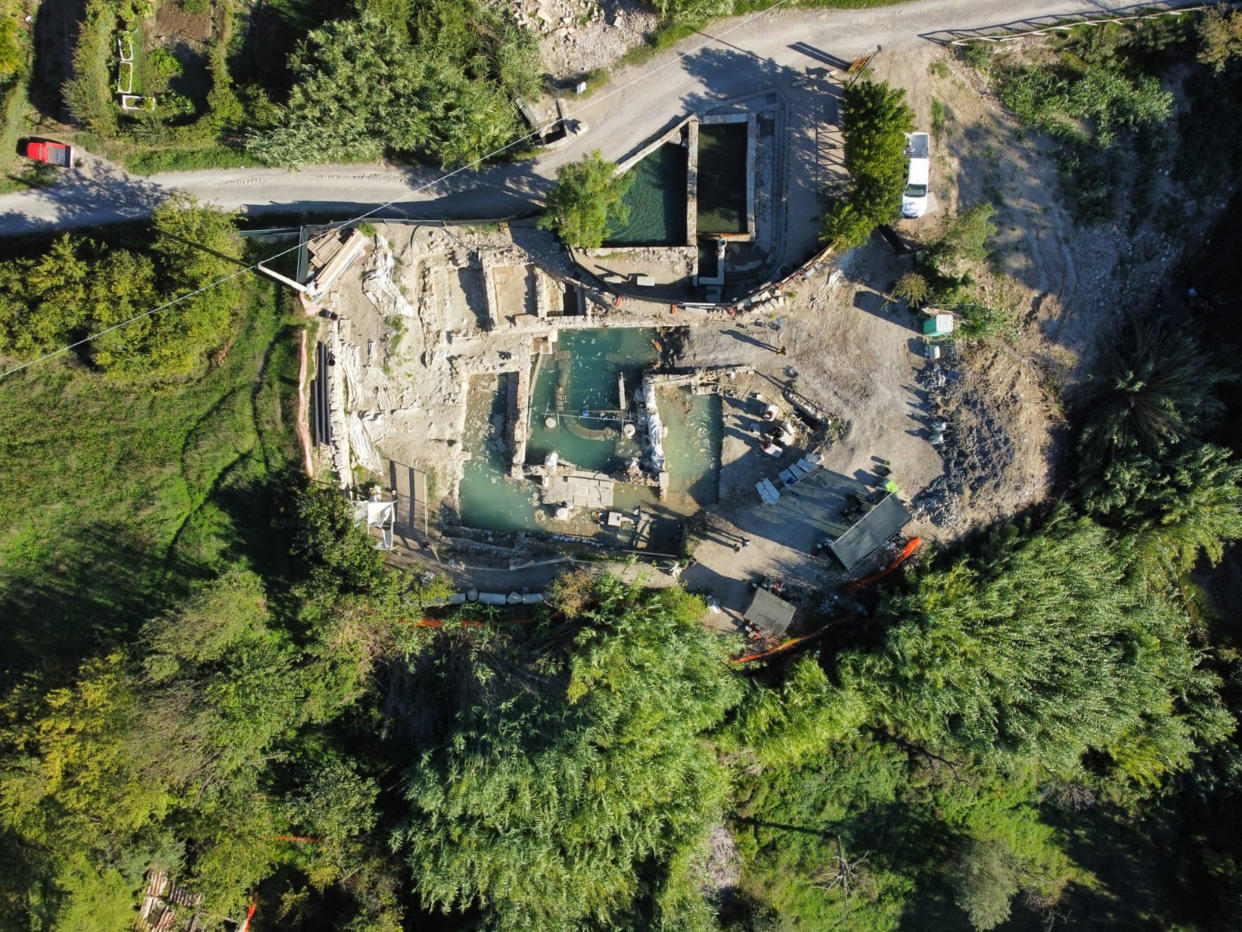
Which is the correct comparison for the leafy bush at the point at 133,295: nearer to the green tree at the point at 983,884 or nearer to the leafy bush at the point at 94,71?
the leafy bush at the point at 94,71

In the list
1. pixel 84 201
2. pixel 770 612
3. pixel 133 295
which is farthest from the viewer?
pixel 84 201

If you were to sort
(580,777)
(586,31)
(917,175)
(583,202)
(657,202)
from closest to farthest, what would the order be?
(580,777), (583,202), (917,175), (586,31), (657,202)

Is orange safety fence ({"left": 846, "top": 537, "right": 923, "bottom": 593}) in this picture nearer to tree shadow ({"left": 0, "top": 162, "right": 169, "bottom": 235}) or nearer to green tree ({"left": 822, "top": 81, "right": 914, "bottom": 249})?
green tree ({"left": 822, "top": 81, "right": 914, "bottom": 249})

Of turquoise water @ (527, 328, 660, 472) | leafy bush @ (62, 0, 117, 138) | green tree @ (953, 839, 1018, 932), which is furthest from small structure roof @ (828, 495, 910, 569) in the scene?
leafy bush @ (62, 0, 117, 138)

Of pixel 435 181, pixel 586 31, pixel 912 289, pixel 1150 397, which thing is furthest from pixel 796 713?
pixel 586 31

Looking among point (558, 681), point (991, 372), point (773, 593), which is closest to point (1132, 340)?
point (991, 372)

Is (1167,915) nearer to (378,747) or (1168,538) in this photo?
(1168,538)

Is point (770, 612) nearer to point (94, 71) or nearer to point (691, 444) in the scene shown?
point (691, 444)
